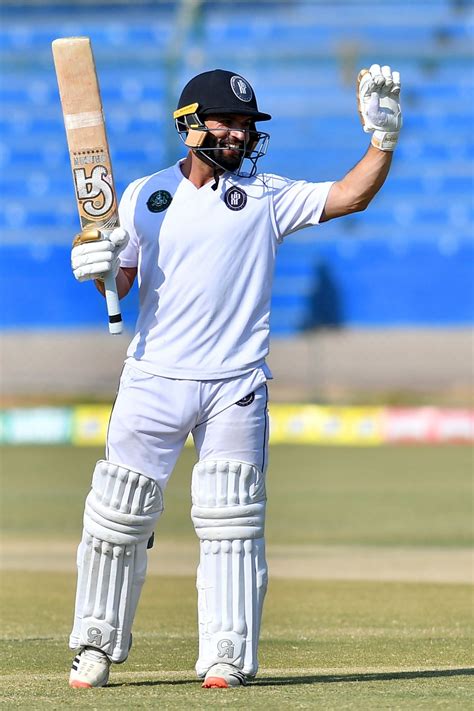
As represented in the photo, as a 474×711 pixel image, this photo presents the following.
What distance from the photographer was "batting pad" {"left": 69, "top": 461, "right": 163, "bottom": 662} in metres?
4.56

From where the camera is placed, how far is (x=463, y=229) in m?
24.9

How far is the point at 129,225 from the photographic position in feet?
15.3

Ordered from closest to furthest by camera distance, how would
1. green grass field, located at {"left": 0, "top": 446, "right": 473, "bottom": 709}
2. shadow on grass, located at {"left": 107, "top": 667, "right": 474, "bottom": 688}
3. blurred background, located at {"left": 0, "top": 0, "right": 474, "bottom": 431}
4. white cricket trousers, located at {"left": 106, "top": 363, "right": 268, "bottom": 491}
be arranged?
green grass field, located at {"left": 0, "top": 446, "right": 473, "bottom": 709} < white cricket trousers, located at {"left": 106, "top": 363, "right": 268, "bottom": 491} < shadow on grass, located at {"left": 107, "top": 667, "right": 474, "bottom": 688} < blurred background, located at {"left": 0, "top": 0, "right": 474, "bottom": 431}

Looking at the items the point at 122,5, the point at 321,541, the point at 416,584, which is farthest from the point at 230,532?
the point at 122,5

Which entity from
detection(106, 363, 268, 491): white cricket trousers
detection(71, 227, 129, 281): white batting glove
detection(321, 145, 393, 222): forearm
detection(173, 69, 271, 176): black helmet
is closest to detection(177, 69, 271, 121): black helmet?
detection(173, 69, 271, 176): black helmet

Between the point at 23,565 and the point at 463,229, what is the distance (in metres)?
16.8

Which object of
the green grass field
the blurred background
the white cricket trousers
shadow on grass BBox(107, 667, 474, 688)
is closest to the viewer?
the green grass field

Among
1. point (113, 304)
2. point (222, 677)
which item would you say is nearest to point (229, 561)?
point (222, 677)

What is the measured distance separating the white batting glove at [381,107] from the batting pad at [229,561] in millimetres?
1081

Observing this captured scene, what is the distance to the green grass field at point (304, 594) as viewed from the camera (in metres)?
4.47

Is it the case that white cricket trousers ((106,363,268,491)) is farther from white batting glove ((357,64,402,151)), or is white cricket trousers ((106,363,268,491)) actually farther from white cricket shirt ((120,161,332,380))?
white batting glove ((357,64,402,151))

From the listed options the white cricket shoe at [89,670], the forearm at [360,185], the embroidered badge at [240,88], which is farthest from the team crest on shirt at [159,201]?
the white cricket shoe at [89,670]

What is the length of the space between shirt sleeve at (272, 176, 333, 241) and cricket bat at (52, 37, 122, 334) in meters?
0.51

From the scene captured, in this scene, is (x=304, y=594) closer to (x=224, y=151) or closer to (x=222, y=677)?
(x=222, y=677)
